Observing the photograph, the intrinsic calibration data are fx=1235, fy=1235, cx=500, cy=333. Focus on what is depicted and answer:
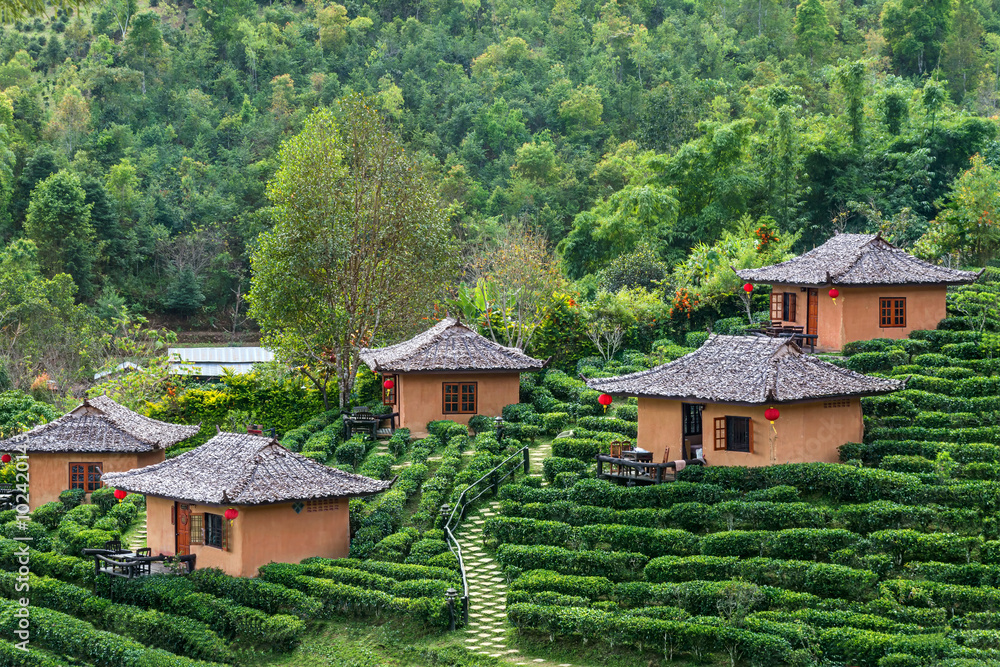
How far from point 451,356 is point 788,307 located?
40.5 feet

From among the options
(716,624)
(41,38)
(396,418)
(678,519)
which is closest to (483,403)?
(396,418)

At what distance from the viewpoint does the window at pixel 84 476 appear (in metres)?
37.2

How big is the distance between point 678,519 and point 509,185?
198ft

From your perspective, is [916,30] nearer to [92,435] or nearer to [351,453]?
[351,453]

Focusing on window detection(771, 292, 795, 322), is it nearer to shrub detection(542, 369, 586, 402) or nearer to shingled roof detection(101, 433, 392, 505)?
shrub detection(542, 369, 586, 402)

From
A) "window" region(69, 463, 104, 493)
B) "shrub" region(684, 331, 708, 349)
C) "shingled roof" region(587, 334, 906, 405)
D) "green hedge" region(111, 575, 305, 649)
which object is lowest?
"green hedge" region(111, 575, 305, 649)

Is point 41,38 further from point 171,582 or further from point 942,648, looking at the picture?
point 942,648

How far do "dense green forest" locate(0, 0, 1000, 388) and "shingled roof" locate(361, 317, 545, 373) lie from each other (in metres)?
7.50

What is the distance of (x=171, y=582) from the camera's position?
29.4m

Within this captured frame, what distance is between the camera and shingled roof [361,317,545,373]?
40656 millimetres

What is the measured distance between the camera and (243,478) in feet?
98.8

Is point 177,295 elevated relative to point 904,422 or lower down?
elevated

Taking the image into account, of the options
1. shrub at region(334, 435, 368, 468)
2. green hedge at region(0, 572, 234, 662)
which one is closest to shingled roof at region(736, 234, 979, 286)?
shrub at region(334, 435, 368, 468)

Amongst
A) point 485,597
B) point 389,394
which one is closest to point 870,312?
point 389,394
